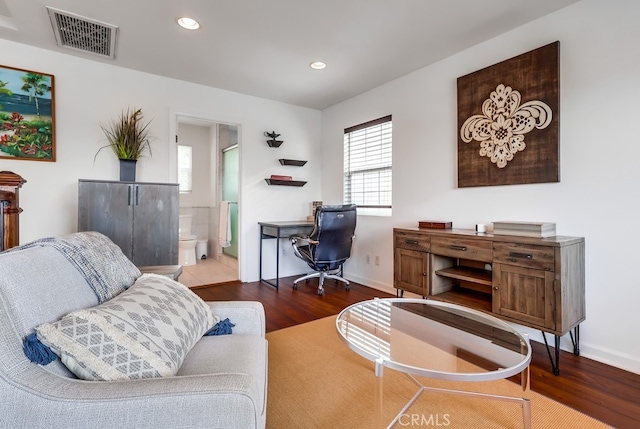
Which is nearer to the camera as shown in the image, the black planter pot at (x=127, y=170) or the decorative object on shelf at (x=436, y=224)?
the decorative object on shelf at (x=436, y=224)

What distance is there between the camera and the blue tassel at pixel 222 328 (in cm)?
136

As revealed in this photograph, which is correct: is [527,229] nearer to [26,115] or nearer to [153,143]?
[153,143]

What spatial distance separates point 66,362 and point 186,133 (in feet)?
18.0

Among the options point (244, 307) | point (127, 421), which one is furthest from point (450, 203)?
point (127, 421)

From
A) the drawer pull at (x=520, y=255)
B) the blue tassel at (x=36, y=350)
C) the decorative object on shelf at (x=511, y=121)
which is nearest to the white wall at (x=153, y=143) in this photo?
the decorative object on shelf at (x=511, y=121)

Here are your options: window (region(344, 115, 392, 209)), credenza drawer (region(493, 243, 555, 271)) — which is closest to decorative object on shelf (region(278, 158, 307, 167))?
window (region(344, 115, 392, 209))

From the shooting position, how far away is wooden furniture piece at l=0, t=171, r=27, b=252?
1598mm

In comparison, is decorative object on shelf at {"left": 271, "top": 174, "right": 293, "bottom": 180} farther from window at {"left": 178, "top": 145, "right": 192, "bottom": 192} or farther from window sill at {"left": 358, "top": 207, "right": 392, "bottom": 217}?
window at {"left": 178, "top": 145, "right": 192, "bottom": 192}

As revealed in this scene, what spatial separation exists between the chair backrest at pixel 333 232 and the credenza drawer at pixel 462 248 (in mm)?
1168

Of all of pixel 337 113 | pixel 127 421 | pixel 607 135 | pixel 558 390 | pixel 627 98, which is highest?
pixel 337 113

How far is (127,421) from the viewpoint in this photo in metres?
0.73

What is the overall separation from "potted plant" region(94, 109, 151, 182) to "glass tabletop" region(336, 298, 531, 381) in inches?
105

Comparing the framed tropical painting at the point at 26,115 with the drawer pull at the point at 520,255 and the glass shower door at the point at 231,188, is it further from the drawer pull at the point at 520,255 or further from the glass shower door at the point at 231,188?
the drawer pull at the point at 520,255

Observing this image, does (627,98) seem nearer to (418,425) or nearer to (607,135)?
(607,135)
